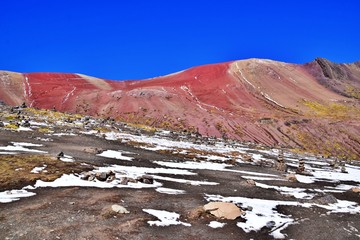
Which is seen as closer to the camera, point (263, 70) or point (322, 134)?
point (322, 134)

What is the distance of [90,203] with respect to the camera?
19031 mm

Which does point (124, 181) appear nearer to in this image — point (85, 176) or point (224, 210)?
point (85, 176)

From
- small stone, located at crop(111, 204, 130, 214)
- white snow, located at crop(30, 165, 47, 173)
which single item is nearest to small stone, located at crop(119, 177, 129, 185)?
white snow, located at crop(30, 165, 47, 173)

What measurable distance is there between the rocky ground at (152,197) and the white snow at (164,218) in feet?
0.16

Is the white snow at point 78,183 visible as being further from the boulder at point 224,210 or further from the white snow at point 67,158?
the boulder at point 224,210

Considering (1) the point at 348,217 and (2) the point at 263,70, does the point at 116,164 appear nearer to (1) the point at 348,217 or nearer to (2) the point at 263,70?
(1) the point at 348,217

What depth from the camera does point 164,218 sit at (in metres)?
17.7

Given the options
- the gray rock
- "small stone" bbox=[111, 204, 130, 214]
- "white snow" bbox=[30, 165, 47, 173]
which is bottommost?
"small stone" bbox=[111, 204, 130, 214]

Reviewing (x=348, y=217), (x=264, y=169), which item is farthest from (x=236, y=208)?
(x=264, y=169)

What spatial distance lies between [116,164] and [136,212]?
14.3 metres

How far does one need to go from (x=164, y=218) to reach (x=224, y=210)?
121 inches

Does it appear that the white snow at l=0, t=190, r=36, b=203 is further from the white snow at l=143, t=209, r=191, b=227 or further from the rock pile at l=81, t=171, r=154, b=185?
the white snow at l=143, t=209, r=191, b=227

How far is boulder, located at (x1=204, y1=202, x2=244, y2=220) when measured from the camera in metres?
18.3

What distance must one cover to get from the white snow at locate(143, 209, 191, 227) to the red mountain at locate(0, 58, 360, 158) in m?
54.9
